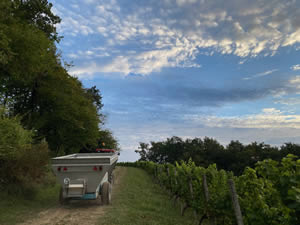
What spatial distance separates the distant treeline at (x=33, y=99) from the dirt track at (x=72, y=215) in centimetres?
332

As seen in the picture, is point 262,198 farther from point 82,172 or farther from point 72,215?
point 82,172

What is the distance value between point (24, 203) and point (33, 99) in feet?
52.7

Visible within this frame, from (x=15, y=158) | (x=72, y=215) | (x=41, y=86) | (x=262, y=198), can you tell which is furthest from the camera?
(x=41, y=86)

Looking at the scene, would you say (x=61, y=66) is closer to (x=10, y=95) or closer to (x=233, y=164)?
(x=10, y=95)

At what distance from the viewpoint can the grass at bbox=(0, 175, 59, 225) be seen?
24.4 ft

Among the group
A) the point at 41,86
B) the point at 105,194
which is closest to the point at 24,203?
the point at 105,194

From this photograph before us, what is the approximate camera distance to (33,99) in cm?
2269

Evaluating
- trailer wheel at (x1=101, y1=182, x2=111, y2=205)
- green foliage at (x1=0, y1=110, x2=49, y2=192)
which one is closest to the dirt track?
trailer wheel at (x1=101, y1=182, x2=111, y2=205)

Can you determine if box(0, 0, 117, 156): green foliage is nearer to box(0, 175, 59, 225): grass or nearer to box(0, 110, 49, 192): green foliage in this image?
box(0, 110, 49, 192): green foliage

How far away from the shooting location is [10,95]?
71.4 feet

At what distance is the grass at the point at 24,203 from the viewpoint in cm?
743

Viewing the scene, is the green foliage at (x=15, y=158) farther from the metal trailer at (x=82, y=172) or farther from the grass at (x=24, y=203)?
the metal trailer at (x=82, y=172)

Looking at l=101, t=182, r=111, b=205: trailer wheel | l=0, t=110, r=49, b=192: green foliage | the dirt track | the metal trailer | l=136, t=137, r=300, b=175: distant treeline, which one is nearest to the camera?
the dirt track

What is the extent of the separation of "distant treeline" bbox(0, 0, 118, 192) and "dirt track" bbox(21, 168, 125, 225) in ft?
10.9
